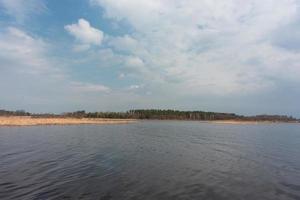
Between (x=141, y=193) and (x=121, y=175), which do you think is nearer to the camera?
(x=141, y=193)

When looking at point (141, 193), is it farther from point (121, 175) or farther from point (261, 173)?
point (261, 173)

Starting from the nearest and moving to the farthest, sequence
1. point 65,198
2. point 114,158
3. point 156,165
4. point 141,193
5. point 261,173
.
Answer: point 65,198 < point 141,193 < point 261,173 < point 156,165 < point 114,158

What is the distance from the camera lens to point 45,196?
1516 centimetres

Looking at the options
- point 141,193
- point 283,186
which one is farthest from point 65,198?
point 283,186

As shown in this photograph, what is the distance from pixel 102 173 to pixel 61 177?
3084 mm

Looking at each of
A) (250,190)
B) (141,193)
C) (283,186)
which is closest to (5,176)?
(141,193)

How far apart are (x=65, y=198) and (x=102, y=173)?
677cm

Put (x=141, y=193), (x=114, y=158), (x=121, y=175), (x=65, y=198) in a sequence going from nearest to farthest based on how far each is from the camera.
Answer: (x=65, y=198), (x=141, y=193), (x=121, y=175), (x=114, y=158)

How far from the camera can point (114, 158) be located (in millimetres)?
28641

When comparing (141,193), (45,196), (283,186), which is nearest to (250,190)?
(283,186)

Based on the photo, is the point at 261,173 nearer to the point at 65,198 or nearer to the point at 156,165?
the point at 156,165

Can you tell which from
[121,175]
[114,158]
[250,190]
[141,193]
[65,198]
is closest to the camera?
[65,198]

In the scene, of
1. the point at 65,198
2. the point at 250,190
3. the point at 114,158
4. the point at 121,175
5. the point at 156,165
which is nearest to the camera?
the point at 65,198

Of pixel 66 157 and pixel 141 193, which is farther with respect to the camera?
pixel 66 157
